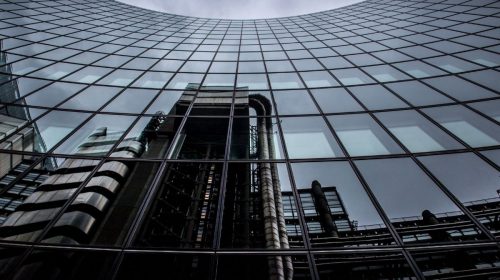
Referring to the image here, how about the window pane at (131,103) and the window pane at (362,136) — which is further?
the window pane at (131,103)

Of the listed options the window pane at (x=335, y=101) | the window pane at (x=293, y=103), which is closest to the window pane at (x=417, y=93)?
the window pane at (x=335, y=101)

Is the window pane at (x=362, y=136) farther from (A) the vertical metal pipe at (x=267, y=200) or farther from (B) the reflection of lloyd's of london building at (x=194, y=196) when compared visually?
(A) the vertical metal pipe at (x=267, y=200)

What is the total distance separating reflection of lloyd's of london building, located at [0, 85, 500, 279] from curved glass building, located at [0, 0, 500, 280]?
0.24 feet

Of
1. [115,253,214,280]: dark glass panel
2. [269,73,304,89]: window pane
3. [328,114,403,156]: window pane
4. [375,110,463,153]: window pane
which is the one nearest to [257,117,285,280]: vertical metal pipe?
[115,253,214,280]: dark glass panel

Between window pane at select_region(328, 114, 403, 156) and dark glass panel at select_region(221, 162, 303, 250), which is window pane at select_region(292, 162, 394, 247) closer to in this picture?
dark glass panel at select_region(221, 162, 303, 250)

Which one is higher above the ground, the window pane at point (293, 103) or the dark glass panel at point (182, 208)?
the window pane at point (293, 103)

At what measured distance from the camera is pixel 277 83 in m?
14.9

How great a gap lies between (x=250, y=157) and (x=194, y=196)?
3.41 meters

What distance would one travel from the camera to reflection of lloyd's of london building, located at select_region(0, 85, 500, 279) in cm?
726

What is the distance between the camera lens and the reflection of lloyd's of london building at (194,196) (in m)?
7.26

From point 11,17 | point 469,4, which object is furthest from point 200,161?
point 469,4

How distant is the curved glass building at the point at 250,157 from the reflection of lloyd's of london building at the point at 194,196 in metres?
0.07

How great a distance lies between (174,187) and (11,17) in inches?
835

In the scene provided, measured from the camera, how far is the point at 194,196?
40.8 feet
